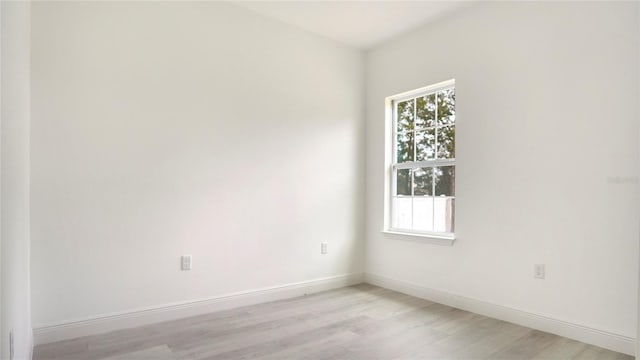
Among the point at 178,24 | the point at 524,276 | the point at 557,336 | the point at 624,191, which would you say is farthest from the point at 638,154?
the point at 178,24

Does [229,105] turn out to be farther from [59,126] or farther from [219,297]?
[219,297]

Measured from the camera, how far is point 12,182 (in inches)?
66.5

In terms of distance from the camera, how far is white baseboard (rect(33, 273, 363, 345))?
2.59 metres

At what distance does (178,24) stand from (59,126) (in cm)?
121

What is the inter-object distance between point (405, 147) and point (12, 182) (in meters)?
3.32

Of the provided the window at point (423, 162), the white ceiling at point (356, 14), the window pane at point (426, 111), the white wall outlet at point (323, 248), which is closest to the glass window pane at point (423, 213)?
the window at point (423, 162)

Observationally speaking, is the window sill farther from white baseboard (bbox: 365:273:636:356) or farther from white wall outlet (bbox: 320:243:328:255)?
white wall outlet (bbox: 320:243:328:255)

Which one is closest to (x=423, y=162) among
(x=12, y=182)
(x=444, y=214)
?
(x=444, y=214)

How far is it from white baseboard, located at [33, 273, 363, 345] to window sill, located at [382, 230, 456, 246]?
0.75 meters

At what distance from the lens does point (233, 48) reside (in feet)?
11.2

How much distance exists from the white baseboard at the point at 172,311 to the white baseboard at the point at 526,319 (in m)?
0.81

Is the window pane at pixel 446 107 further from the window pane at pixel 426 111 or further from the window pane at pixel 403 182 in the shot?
the window pane at pixel 403 182

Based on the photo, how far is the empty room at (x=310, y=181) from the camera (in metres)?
2.49

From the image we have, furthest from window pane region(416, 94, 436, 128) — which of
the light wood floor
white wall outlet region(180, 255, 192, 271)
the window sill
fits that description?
white wall outlet region(180, 255, 192, 271)
